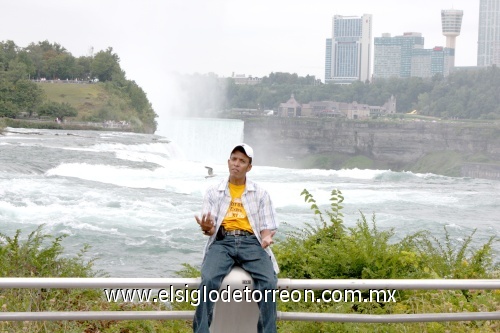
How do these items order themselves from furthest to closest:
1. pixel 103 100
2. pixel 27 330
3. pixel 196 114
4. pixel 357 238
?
pixel 196 114 → pixel 103 100 → pixel 357 238 → pixel 27 330

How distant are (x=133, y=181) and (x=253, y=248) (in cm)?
2082

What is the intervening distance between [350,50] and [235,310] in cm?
14365

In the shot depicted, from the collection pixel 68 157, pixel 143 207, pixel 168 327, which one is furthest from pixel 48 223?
pixel 68 157

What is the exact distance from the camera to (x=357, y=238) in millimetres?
6141

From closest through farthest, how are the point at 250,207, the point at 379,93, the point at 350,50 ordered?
the point at 250,207, the point at 379,93, the point at 350,50

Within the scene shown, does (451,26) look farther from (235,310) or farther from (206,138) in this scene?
(235,310)

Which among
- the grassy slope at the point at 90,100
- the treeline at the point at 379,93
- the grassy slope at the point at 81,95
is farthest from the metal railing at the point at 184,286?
the treeline at the point at 379,93

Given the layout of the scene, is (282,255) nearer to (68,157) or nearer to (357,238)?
(357,238)

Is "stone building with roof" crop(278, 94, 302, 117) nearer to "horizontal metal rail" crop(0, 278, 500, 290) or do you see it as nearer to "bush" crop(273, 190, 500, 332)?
"bush" crop(273, 190, 500, 332)

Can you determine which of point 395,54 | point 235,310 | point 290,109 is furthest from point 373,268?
point 395,54

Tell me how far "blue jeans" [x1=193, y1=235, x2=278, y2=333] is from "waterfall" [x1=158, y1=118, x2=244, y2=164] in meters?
51.2

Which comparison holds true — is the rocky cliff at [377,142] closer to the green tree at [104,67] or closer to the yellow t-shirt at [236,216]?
the green tree at [104,67]

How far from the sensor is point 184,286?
3512 millimetres

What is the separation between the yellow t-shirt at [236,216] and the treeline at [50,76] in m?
49.3
